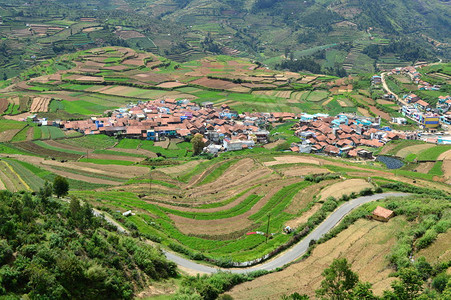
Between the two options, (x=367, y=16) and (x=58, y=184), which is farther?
(x=367, y=16)

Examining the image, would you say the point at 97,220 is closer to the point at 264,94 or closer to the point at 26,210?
the point at 26,210

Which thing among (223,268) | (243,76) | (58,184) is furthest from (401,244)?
(243,76)

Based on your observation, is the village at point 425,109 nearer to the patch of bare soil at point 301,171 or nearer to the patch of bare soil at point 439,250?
the patch of bare soil at point 301,171

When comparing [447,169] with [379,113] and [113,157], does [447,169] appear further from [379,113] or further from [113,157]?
[113,157]

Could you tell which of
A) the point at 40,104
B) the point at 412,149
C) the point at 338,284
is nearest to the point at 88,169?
the point at 338,284

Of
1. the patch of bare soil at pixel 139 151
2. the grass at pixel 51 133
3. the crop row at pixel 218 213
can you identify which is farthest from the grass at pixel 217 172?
the grass at pixel 51 133
